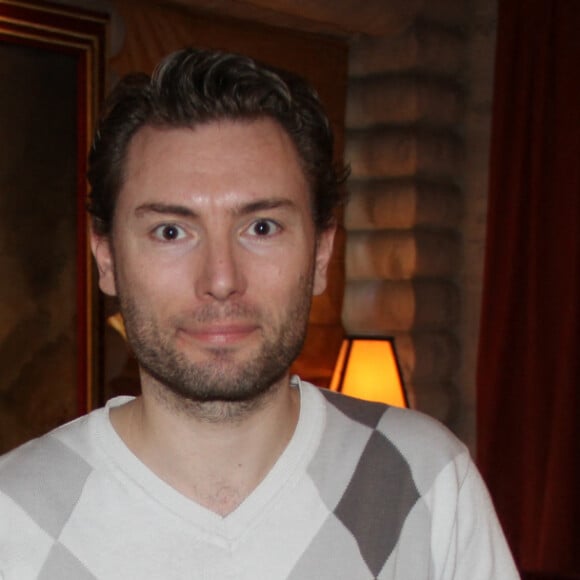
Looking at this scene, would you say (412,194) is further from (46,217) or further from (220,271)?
(220,271)

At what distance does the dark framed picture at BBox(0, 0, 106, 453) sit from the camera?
118 inches

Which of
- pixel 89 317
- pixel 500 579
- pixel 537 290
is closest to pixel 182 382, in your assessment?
pixel 500 579

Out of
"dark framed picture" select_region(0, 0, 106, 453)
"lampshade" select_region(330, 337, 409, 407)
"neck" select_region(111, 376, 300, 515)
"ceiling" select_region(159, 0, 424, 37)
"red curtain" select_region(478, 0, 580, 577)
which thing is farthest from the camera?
"red curtain" select_region(478, 0, 580, 577)

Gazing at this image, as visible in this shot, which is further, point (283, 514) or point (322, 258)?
point (322, 258)

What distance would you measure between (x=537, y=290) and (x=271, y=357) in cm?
262

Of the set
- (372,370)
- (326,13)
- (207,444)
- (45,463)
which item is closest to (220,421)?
(207,444)

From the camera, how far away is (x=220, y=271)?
1423mm

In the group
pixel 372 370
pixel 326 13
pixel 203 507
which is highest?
pixel 326 13

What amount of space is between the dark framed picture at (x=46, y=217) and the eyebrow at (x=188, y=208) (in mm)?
1610

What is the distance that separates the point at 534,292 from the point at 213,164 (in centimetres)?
267

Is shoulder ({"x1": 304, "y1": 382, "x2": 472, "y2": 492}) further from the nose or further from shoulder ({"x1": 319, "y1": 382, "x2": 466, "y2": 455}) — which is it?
the nose

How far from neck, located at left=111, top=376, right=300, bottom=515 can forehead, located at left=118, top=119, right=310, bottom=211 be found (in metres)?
0.30

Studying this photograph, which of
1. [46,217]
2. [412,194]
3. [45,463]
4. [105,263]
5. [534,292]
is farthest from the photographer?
[412,194]

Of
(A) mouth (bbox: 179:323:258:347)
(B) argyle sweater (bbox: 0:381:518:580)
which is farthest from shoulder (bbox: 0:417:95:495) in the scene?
(A) mouth (bbox: 179:323:258:347)
